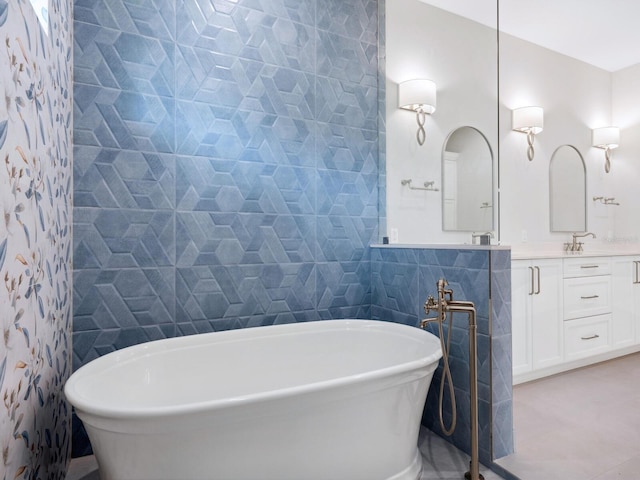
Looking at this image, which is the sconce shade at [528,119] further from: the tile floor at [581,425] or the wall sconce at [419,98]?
the tile floor at [581,425]

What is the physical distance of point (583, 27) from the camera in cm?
150

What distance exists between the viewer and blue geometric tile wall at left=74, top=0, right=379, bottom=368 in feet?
6.14

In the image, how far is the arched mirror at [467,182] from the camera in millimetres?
1956

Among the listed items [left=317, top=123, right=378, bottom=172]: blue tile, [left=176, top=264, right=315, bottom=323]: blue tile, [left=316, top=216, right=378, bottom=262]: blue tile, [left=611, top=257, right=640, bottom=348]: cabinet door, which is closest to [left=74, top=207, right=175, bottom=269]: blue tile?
[left=176, top=264, right=315, bottom=323]: blue tile

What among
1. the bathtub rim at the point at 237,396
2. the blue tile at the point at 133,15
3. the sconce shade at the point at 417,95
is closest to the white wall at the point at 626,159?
the bathtub rim at the point at 237,396

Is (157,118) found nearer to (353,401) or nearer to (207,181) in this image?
(207,181)

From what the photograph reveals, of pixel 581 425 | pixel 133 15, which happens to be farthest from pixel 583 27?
pixel 133 15

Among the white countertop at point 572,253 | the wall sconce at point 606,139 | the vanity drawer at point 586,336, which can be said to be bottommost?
the vanity drawer at point 586,336

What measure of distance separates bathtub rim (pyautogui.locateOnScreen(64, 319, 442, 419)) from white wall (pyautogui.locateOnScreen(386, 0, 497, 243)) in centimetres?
68

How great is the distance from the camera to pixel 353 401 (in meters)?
1.38

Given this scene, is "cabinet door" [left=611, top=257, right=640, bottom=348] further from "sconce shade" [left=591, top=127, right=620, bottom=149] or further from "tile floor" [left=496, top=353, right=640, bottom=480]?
"sconce shade" [left=591, top=127, right=620, bottom=149]

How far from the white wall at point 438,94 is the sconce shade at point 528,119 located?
0.13 m

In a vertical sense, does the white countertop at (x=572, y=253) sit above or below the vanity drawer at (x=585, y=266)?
above

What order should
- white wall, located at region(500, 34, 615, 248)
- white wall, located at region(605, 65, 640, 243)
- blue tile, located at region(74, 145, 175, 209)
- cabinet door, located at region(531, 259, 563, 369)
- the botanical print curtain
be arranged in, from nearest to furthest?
the botanical print curtain < white wall, located at region(605, 65, 640, 243) < white wall, located at region(500, 34, 615, 248) < cabinet door, located at region(531, 259, 563, 369) < blue tile, located at region(74, 145, 175, 209)
